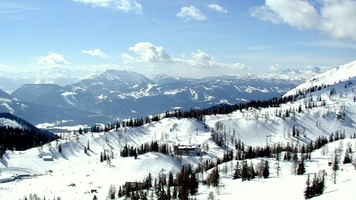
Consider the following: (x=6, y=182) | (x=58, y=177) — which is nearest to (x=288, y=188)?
(x=58, y=177)

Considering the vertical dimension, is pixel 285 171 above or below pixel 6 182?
above

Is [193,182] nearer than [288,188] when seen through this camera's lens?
No

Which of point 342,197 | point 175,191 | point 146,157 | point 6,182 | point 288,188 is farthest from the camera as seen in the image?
point 146,157

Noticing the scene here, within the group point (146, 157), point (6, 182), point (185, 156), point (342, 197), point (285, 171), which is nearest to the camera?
point (342, 197)

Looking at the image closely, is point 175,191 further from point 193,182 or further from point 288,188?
point 288,188

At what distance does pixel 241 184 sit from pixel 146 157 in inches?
2957

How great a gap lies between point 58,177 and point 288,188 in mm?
122213

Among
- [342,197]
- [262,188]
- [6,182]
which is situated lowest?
[6,182]

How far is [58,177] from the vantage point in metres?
172

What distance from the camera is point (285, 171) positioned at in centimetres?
13025

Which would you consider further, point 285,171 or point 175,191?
point 285,171

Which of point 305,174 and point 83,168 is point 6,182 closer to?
point 83,168

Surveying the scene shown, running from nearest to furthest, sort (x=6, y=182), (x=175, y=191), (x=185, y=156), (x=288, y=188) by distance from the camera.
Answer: (x=288, y=188), (x=175, y=191), (x=6, y=182), (x=185, y=156)

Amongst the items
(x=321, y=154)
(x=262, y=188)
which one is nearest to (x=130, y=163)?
(x=262, y=188)
